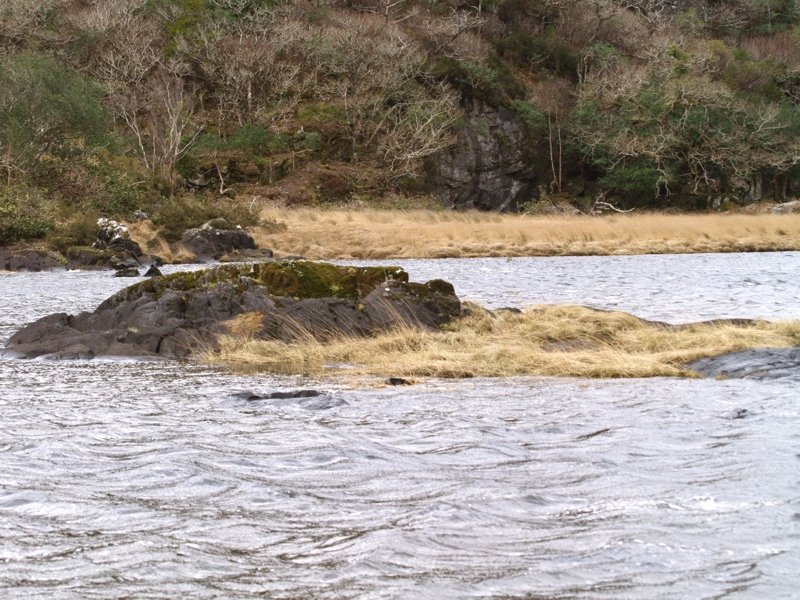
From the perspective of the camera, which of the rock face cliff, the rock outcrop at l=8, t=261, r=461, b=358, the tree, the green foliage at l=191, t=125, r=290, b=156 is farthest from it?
the rock face cliff

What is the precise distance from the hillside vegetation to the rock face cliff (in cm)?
10

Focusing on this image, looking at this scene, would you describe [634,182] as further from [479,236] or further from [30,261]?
[30,261]

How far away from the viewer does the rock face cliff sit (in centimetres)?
7012

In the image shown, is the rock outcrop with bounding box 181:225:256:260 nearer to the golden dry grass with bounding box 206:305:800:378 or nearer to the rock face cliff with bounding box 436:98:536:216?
the rock face cliff with bounding box 436:98:536:216

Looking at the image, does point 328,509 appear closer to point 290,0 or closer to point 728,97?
point 728,97

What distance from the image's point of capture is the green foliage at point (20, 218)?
140 feet

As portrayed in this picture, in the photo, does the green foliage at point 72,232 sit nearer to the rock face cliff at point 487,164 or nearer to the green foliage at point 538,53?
the rock face cliff at point 487,164

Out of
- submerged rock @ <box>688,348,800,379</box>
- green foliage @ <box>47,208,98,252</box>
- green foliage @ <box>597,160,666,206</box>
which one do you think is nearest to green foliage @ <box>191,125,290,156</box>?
green foliage @ <box>47,208,98,252</box>

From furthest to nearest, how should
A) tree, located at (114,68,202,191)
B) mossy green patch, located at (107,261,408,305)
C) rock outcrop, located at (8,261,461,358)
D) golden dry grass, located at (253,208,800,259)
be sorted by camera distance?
tree, located at (114,68,202,191)
golden dry grass, located at (253,208,800,259)
mossy green patch, located at (107,261,408,305)
rock outcrop, located at (8,261,461,358)

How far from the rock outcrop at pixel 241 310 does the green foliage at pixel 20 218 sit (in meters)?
26.7

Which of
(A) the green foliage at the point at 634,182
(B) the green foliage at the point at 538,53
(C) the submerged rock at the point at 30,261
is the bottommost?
(C) the submerged rock at the point at 30,261

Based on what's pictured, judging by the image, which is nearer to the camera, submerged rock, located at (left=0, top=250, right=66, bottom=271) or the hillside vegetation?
submerged rock, located at (left=0, top=250, right=66, bottom=271)

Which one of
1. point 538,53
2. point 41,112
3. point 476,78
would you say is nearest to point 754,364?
point 41,112

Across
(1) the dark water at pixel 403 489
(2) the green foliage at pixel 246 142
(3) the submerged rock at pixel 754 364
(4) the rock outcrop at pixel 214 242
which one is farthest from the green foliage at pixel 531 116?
(1) the dark water at pixel 403 489
